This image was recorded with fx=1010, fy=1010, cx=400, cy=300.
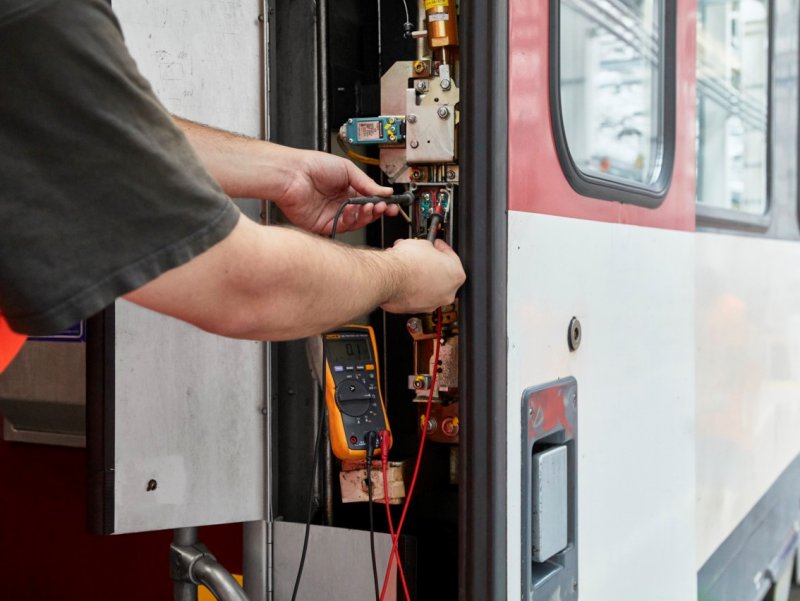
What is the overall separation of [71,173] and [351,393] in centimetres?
88

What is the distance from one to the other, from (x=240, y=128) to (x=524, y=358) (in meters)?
0.68

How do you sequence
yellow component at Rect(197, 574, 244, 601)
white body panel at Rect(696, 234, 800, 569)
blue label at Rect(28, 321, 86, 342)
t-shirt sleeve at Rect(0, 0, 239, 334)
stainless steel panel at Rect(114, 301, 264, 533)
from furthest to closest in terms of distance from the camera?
white body panel at Rect(696, 234, 800, 569) < blue label at Rect(28, 321, 86, 342) < yellow component at Rect(197, 574, 244, 601) < stainless steel panel at Rect(114, 301, 264, 533) < t-shirt sleeve at Rect(0, 0, 239, 334)

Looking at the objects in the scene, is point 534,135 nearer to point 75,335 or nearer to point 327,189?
point 327,189

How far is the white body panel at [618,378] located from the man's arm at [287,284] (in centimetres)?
19

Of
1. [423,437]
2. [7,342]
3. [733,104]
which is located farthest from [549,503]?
[733,104]

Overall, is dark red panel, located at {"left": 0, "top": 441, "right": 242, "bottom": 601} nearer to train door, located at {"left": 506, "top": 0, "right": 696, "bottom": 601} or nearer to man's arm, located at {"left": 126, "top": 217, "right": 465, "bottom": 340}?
train door, located at {"left": 506, "top": 0, "right": 696, "bottom": 601}

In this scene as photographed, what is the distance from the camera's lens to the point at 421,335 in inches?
68.8

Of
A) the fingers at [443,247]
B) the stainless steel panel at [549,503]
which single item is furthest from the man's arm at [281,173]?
the stainless steel panel at [549,503]

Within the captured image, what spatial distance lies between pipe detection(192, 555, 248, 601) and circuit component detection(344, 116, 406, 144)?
2.65ft

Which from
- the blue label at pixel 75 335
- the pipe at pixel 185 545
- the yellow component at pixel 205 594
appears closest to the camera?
the pipe at pixel 185 545

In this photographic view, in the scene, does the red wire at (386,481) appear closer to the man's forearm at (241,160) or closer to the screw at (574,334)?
the screw at (574,334)

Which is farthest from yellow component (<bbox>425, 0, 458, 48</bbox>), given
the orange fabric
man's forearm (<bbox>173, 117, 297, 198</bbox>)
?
the orange fabric

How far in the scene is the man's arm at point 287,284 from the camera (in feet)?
3.66

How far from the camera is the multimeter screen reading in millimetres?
1784
